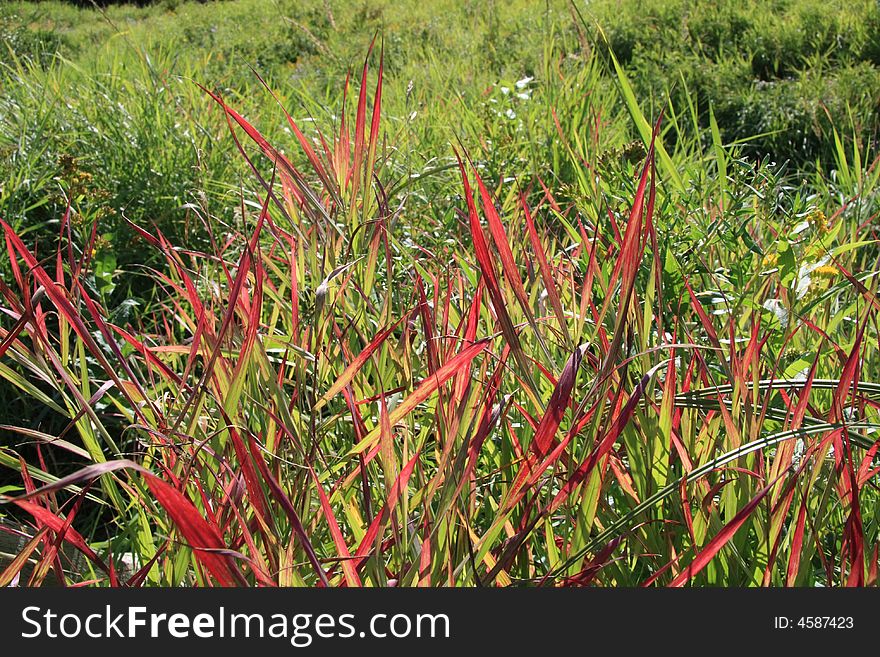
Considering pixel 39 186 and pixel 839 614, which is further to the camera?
pixel 39 186

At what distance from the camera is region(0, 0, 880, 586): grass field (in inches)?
29.2

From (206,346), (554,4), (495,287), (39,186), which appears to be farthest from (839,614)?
(554,4)

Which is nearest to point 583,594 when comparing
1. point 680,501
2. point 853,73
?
point 680,501

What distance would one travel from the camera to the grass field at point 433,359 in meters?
0.74

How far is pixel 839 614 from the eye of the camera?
71cm

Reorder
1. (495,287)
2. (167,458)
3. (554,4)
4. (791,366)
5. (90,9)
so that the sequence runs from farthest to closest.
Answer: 1. (90,9)
2. (554,4)
3. (791,366)
4. (167,458)
5. (495,287)

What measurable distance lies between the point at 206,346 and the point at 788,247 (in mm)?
849

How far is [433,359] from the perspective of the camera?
35.9 inches

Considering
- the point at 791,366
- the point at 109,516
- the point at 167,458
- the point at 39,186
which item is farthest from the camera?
the point at 39,186

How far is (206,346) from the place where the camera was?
3.43 feet

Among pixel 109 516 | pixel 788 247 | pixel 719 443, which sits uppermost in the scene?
pixel 788 247

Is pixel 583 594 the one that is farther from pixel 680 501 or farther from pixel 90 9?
pixel 90 9

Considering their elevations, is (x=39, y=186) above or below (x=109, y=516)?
above

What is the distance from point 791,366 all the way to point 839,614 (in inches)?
18.2
